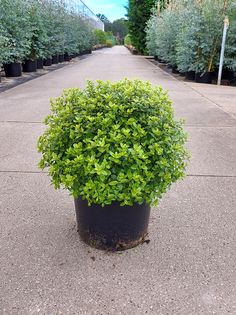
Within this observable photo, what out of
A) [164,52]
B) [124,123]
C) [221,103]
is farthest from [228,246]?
[164,52]

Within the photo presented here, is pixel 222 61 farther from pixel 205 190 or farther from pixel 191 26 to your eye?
pixel 205 190

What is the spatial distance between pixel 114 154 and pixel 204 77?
8743 millimetres

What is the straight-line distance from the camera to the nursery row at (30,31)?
8.27m

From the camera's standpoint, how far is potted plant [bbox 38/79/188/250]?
1.65 m

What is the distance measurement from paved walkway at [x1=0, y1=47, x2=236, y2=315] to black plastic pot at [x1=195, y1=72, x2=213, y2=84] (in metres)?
6.96

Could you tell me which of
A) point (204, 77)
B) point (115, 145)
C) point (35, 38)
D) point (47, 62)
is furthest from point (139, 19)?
point (115, 145)

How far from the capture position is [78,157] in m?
1.62

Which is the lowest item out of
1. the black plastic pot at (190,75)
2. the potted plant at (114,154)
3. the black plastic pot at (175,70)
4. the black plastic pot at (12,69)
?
the black plastic pot at (175,70)

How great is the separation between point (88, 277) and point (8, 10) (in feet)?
27.6

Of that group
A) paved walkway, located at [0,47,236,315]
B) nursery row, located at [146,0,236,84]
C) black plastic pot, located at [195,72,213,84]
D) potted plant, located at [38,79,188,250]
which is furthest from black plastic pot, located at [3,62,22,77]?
potted plant, located at [38,79,188,250]

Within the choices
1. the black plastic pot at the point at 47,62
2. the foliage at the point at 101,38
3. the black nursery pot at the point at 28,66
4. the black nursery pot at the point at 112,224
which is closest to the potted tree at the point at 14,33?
the black nursery pot at the point at 28,66

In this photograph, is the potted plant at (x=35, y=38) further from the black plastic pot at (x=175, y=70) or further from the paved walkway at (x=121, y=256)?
the paved walkway at (x=121, y=256)

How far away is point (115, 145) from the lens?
5.44ft

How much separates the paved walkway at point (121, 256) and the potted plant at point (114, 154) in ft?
0.58
